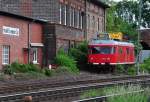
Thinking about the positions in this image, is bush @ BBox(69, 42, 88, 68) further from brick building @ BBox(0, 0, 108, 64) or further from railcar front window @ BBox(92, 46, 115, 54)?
railcar front window @ BBox(92, 46, 115, 54)

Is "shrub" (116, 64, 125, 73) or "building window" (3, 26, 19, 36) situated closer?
"building window" (3, 26, 19, 36)

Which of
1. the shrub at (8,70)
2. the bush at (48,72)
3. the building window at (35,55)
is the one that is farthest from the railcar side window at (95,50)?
the shrub at (8,70)

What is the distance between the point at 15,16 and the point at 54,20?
31.5 feet

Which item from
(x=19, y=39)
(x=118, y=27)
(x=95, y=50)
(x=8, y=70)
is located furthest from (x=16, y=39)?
(x=118, y=27)

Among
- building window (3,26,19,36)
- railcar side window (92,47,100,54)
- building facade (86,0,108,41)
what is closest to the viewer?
building window (3,26,19,36)

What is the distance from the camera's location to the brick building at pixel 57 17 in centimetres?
5078

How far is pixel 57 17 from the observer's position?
53.0m

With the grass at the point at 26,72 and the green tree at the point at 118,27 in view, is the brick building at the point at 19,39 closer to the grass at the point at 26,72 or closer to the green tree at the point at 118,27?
the grass at the point at 26,72

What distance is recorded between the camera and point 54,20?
52.9 metres

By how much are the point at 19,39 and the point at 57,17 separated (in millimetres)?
9491

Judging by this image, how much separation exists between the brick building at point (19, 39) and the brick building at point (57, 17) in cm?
184

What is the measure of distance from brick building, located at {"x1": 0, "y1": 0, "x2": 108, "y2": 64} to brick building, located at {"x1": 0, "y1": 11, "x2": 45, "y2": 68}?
6.04 feet

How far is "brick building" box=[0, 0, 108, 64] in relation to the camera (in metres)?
50.8

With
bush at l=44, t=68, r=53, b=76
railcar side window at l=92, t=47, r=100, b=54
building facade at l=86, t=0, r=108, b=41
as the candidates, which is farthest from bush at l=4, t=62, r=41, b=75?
building facade at l=86, t=0, r=108, b=41
